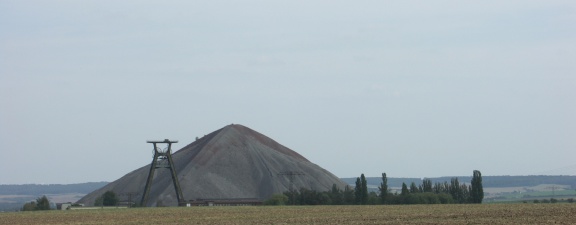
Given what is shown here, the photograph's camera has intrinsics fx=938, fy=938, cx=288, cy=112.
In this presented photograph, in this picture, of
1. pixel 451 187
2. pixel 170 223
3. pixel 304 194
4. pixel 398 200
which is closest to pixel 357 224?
pixel 170 223

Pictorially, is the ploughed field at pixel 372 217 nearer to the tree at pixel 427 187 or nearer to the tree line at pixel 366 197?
the tree line at pixel 366 197

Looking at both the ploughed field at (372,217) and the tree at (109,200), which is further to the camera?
the tree at (109,200)

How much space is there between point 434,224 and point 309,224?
846 centimetres

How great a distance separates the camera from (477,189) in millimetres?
155000

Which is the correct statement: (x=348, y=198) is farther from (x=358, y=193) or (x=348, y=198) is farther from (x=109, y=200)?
(x=109, y=200)

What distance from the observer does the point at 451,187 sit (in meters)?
170

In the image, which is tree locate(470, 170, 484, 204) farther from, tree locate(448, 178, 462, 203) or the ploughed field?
the ploughed field

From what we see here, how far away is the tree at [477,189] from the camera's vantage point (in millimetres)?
155000

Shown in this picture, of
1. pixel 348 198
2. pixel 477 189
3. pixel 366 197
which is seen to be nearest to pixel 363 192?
pixel 366 197

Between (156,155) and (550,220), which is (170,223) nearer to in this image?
(550,220)

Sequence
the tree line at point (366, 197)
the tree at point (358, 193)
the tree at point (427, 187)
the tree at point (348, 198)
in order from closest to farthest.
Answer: the tree line at point (366, 197), the tree at point (348, 198), the tree at point (358, 193), the tree at point (427, 187)

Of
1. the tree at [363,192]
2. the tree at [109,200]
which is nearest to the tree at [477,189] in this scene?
the tree at [363,192]

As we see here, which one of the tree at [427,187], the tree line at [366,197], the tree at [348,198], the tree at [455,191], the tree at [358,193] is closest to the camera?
the tree line at [366,197]

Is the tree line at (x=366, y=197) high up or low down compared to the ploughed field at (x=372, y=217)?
up
